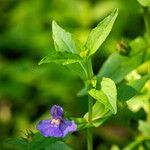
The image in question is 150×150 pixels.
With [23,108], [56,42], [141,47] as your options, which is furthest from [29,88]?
[56,42]

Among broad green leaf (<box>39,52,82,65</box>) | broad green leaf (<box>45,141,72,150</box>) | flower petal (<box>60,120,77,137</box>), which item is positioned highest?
broad green leaf (<box>39,52,82,65</box>)

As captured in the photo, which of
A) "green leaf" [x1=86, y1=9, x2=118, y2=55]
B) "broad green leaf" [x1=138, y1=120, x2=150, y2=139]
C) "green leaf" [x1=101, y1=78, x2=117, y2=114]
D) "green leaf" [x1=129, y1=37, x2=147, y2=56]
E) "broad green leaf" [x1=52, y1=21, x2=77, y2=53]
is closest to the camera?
"green leaf" [x1=101, y1=78, x2=117, y2=114]

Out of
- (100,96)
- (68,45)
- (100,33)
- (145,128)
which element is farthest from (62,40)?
(145,128)

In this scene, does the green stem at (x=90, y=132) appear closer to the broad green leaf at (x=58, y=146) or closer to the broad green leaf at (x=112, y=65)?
the broad green leaf at (x=58, y=146)

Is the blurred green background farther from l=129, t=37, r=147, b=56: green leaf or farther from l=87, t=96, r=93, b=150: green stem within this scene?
l=87, t=96, r=93, b=150: green stem

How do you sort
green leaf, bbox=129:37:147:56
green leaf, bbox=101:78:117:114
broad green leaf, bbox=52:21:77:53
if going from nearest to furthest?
1. green leaf, bbox=101:78:117:114
2. broad green leaf, bbox=52:21:77:53
3. green leaf, bbox=129:37:147:56

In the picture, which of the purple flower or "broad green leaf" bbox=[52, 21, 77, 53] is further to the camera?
"broad green leaf" bbox=[52, 21, 77, 53]

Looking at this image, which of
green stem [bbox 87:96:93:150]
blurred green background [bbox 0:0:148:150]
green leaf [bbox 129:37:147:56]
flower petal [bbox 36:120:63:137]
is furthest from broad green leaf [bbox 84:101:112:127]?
blurred green background [bbox 0:0:148:150]
